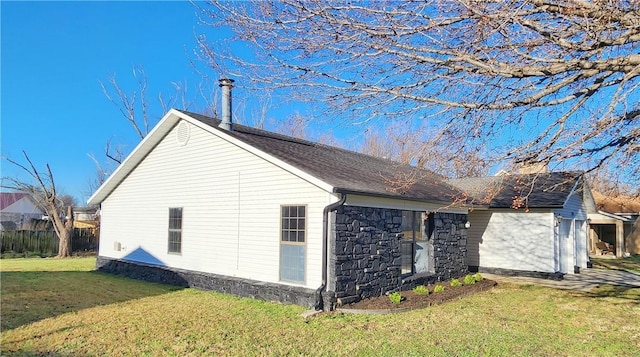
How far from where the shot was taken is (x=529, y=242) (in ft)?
46.7

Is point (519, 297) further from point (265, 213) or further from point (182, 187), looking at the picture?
point (182, 187)

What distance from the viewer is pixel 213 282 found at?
10.4 m

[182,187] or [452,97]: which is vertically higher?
[452,97]

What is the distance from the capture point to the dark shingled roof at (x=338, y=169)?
8992 mm

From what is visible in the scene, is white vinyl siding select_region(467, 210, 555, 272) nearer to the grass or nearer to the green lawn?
the green lawn

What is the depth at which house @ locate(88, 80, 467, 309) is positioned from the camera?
8.68 meters

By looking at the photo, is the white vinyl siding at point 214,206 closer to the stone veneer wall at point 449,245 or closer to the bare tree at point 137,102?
the stone veneer wall at point 449,245

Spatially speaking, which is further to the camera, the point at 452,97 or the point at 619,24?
the point at 452,97

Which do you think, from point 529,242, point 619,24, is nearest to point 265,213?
point 619,24

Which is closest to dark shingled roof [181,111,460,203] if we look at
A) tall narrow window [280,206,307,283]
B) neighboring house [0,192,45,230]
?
tall narrow window [280,206,307,283]

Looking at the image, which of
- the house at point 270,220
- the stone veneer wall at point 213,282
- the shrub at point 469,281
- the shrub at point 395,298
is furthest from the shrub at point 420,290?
the stone veneer wall at point 213,282

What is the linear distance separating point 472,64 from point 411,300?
5660mm

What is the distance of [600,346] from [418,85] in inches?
187

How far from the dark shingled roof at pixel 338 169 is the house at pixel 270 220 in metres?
0.06
